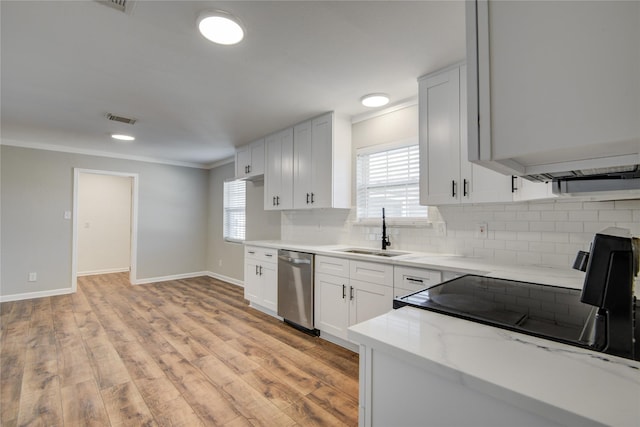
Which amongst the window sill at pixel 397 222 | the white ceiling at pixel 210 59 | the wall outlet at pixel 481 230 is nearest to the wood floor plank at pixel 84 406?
the white ceiling at pixel 210 59

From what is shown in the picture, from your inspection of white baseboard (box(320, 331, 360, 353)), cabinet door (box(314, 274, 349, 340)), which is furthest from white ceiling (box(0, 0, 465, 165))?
white baseboard (box(320, 331, 360, 353))

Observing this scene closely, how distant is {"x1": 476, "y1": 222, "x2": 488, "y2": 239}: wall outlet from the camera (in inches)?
99.2

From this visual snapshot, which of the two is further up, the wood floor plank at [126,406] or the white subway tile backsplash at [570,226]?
the white subway tile backsplash at [570,226]

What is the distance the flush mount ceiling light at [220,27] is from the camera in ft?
5.81

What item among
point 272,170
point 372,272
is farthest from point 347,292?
point 272,170

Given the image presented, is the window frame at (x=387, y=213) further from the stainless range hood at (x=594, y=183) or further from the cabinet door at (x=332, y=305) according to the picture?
the stainless range hood at (x=594, y=183)

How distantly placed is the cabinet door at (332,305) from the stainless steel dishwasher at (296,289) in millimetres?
100

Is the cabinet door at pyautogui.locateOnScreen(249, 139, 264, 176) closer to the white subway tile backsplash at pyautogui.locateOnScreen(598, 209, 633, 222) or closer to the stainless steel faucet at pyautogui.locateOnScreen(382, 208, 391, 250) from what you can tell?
the stainless steel faucet at pyautogui.locateOnScreen(382, 208, 391, 250)

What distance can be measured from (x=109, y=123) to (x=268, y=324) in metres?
3.17

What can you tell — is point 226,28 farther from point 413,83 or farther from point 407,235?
point 407,235

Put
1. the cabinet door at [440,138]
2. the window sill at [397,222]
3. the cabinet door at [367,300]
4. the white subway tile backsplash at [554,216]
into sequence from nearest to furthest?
1. the white subway tile backsplash at [554,216]
2. the cabinet door at [440,138]
3. the cabinet door at [367,300]
4. the window sill at [397,222]

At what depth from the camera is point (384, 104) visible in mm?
3092

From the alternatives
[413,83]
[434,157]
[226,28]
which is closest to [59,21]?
[226,28]

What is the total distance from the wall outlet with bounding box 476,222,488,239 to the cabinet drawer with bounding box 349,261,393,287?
2.68ft
